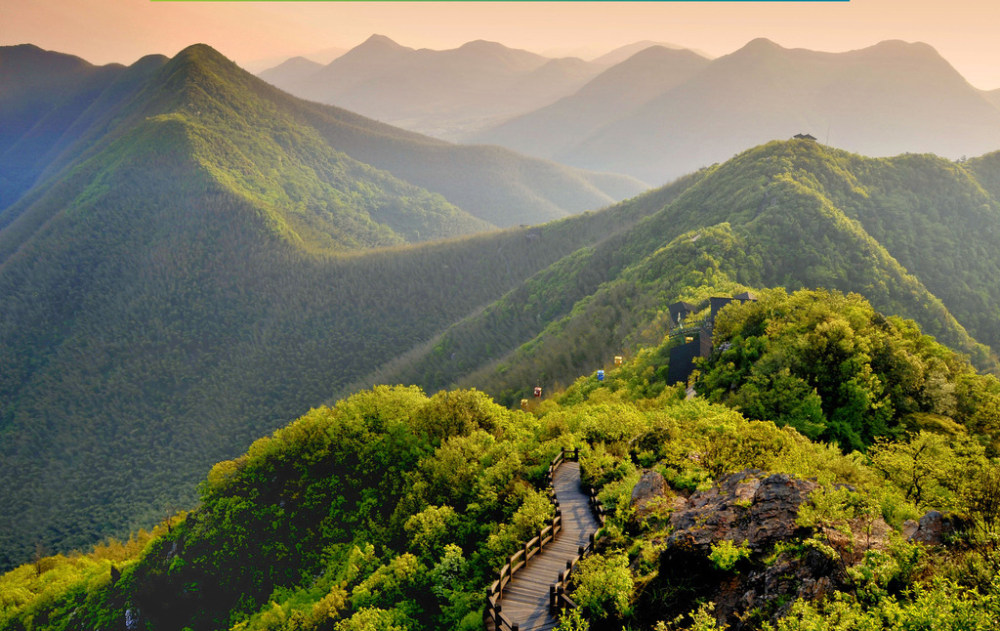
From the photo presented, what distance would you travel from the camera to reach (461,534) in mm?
26281

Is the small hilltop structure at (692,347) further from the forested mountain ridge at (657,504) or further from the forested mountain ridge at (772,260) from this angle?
the forested mountain ridge at (772,260)

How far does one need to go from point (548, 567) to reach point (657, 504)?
4834 mm

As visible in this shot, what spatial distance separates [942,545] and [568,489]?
14.7 metres

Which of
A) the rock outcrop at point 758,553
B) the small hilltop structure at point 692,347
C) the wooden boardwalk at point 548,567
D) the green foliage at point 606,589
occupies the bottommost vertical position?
the wooden boardwalk at point 548,567

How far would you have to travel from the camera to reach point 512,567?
806 inches

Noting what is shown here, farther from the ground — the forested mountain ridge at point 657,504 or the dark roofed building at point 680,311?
the dark roofed building at point 680,311

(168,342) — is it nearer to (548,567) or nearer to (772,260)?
(772,260)

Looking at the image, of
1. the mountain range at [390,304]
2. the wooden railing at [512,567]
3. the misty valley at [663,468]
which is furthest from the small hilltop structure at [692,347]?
the wooden railing at [512,567]

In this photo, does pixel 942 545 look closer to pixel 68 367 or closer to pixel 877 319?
pixel 877 319

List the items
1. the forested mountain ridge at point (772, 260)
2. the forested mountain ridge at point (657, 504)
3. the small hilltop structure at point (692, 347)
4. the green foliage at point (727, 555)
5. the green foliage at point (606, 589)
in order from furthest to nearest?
the forested mountain ridge at point (772, 260), the small hilltop structure at point (692, 347), the green foliage at point (606, 589), the green foliage at point (727, 555), the forested mountain ridge at point (657, 504)

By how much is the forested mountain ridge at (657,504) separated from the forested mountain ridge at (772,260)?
26279 millimetres

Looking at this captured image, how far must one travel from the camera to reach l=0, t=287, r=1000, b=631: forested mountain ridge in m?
14.5

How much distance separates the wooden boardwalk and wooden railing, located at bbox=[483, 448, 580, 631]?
0.19 metres

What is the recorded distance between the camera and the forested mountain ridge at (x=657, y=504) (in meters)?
14.5
